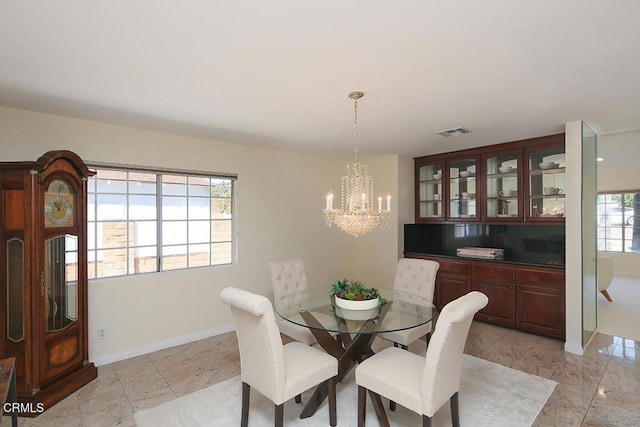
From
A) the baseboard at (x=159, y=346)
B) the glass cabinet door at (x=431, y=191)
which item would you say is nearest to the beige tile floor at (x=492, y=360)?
the baseboard at (x=159, y=346)

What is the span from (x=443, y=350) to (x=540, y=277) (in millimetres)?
2638

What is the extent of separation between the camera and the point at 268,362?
6.59 feet

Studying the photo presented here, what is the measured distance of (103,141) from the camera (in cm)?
325

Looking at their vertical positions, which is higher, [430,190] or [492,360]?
[430,190]

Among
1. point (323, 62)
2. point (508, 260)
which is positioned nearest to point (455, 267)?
point (508, 260)

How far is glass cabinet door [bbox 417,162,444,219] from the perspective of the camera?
16.2 ft

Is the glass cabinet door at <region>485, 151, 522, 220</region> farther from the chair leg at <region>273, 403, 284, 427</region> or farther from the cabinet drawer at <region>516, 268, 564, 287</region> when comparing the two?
the chair leg at <region>273, 403, 284, 427</region>

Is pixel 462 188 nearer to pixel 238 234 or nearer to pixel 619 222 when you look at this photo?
pixel 238 234

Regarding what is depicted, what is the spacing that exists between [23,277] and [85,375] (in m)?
1.00

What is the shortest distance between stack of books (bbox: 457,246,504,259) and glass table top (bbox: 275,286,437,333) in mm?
1694

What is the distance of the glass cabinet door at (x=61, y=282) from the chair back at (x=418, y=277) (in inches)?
120

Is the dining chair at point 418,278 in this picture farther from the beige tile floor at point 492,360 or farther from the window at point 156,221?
the window at point 156,221

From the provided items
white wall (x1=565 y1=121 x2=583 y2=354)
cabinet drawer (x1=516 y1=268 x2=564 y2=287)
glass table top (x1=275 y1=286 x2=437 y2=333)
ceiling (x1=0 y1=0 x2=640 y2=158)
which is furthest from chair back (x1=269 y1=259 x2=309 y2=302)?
white wall (x1=565 y1=121 x2=583 y2=354)

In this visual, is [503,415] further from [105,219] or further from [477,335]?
[105,219]
